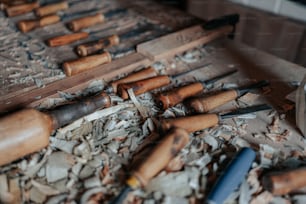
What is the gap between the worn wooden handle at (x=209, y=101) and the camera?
0.86 m

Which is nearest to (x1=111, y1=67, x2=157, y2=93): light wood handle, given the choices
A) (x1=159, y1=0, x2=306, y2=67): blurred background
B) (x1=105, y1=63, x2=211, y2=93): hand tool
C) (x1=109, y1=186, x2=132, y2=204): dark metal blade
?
(x1=105, y1=63, x2=211, y2=93): hand tool

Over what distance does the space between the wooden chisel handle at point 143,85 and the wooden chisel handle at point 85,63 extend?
0.15 meters

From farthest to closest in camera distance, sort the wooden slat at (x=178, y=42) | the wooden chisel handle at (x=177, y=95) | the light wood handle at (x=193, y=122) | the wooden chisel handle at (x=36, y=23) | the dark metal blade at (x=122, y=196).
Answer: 1. the wooden chisel handle at (x=36, y=23)
2. the wooden slat at (x=178, y=42)
3. the wooden chisel handle at (x=177, y=95)
4. the light wood handle at (x=193, y=122)
5. the dark metal blade at (x=122, y=196)

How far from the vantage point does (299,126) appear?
82 centimetres

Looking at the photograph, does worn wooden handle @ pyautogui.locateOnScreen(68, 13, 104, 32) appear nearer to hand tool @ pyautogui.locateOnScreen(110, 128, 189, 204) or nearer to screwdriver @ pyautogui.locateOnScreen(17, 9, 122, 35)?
screwdriver @ pyautogui.locateOnScreen(17, 9, 122, 35)

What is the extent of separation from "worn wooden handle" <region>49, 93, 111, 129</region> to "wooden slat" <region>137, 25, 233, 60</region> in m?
0.30

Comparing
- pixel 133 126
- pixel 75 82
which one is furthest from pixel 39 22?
pixel 133 126

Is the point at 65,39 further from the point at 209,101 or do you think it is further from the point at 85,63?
the point at 209,101

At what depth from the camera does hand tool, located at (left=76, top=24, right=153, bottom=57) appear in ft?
3.66

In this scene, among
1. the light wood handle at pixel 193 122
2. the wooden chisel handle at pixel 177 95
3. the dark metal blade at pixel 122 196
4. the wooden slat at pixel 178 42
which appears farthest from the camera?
the wooden slat at pixel 178 42

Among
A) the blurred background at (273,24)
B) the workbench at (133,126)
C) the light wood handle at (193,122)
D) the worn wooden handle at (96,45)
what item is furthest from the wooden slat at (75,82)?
the blurred background at (273,24)

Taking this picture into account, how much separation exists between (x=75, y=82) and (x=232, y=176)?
54 centimetres

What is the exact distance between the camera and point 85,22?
1.29 metres

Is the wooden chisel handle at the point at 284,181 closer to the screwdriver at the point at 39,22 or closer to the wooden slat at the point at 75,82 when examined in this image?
the wooden slat at the point at 75,82
